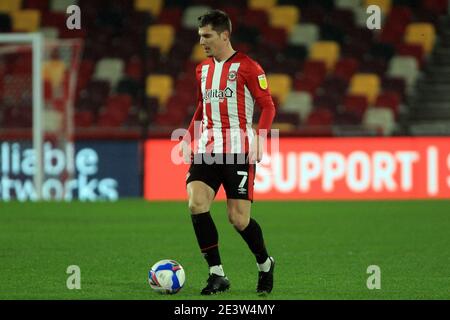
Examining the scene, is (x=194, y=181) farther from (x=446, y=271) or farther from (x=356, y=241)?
(x=356, y=241)

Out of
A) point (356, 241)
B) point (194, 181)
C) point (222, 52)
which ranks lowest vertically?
point (356, 241)

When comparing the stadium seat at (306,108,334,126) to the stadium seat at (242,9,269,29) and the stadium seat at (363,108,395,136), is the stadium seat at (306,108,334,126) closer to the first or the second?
the stadium seat at (363,108,395,136)

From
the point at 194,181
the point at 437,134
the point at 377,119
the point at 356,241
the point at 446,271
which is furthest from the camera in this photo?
the point at 377,119

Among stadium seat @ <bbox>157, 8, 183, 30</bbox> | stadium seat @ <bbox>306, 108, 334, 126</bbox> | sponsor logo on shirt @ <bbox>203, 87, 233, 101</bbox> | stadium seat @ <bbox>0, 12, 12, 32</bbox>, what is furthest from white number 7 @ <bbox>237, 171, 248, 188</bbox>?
stadium seat @ <bbox>0, 12, 12, 32</bbox>

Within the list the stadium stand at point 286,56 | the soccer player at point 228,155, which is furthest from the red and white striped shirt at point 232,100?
the stadium stand at point 286,56

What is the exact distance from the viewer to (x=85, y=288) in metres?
7.52

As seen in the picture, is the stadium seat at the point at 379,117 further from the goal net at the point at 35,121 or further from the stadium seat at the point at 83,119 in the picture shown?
the goal net at the point at 35,121

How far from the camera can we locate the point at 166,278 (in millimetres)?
7203

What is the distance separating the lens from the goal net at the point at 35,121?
16875 mm

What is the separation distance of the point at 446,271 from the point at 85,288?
2.75 m
